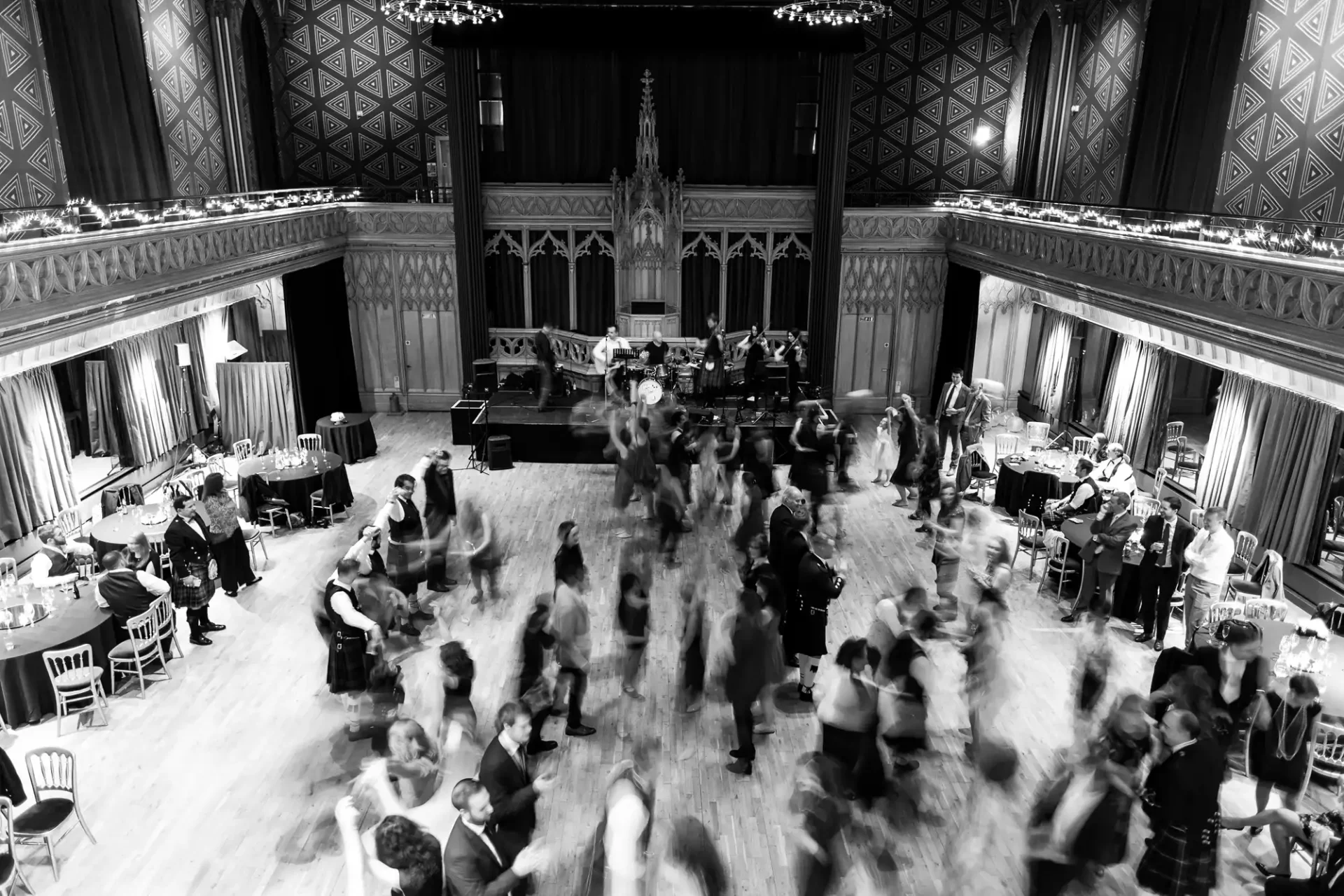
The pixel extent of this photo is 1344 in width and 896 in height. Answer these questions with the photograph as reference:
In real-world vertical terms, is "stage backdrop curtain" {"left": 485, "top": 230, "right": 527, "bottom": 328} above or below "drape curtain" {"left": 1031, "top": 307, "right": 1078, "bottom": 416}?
above

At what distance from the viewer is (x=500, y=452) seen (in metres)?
13.4

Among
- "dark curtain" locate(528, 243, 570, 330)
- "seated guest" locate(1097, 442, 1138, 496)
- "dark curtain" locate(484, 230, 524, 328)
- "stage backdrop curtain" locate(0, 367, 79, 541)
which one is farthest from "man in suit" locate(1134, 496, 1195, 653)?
"stage backdrop curtain" locate(0, 367, 79, 541)

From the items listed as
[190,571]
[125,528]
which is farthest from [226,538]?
[125,528]

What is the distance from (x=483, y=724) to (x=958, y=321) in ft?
41.9

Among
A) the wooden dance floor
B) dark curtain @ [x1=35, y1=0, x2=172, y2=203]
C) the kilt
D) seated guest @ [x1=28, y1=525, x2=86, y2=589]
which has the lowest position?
the wooden dance floor

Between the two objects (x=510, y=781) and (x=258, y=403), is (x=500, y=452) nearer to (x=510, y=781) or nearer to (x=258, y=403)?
(x=258, y=403)

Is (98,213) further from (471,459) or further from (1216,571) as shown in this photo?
(1216,571)

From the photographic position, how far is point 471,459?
13719mm

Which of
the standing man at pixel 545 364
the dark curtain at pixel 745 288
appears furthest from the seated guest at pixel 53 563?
the dark curtain at pixel 745 288

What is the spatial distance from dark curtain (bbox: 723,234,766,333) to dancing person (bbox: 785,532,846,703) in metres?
11.0

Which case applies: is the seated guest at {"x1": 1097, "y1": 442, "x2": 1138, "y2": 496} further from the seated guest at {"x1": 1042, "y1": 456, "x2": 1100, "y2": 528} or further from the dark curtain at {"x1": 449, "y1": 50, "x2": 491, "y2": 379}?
the dark curtain at {"x1": 449, "y1": 50, "x2": 491, "y2": 379}

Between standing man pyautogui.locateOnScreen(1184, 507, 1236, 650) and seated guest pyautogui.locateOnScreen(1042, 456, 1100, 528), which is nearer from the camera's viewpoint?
standing man pyautogui.locateOnScreen(1184, 507, 1236, 650)

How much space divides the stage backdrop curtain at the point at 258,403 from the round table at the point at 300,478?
240 cm

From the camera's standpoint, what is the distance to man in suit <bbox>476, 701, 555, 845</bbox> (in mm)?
4508
